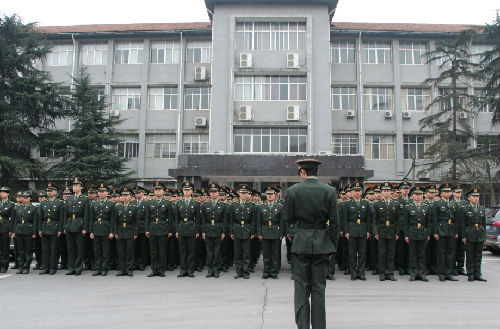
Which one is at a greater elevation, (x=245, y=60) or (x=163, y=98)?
(x=245, y=60)

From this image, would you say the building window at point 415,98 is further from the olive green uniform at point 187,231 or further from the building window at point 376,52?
the olive green uniform at point 187,231

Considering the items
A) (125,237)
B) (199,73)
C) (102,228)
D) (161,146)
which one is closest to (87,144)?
(161,146)

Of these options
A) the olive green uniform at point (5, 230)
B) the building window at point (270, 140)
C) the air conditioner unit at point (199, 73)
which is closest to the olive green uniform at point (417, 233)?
the olive green uniform at point (5, 230)

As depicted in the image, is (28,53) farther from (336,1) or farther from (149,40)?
(336,1)

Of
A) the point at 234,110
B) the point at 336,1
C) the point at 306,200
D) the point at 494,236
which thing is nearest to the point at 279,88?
the point at 234,110

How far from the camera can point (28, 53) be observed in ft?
64.1

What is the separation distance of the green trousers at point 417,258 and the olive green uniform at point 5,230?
26.4 ft

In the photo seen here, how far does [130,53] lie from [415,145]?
1953cm

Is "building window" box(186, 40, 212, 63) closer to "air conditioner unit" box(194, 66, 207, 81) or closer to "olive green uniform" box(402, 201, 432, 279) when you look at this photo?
"air conditioner unit" box(194, 66, 207, 81)

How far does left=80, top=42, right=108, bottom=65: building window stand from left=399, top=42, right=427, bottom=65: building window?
19.4 meters

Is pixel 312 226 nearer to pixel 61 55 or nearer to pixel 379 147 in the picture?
pixel 379 147

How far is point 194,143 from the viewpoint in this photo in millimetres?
27500

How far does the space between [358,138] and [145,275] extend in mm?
21214

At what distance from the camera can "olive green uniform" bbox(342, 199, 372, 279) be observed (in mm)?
7988
